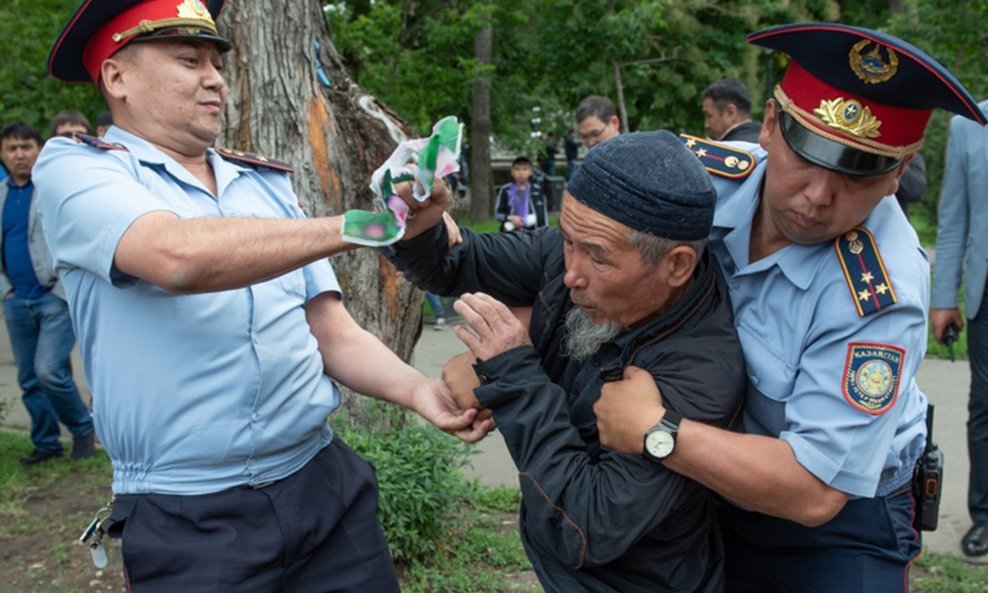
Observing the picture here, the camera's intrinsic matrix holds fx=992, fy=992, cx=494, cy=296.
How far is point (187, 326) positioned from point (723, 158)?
1319 millimetres

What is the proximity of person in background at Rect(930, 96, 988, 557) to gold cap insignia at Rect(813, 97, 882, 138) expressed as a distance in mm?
2762

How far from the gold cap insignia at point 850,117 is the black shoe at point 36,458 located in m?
5.67

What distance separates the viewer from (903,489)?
239cm

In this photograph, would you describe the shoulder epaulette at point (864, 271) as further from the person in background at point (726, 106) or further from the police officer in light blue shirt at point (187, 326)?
the person in background at point (726, 106)

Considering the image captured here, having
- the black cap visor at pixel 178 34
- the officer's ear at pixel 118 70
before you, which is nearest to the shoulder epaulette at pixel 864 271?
the black cap visor at pixel 178 34

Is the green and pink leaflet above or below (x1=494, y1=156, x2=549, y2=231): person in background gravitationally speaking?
above

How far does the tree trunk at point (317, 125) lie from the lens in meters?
4.46

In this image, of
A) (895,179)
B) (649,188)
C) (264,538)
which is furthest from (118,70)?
(895,179)

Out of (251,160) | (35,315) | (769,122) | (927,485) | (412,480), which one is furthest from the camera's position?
(35,315)

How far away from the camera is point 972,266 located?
14.8ft

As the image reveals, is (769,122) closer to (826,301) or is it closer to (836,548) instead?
(826,301)

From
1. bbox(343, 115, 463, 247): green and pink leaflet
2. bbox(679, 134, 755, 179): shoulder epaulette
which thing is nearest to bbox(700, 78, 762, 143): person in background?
bbox(679, 134, 755, 179): shoulder epaulette

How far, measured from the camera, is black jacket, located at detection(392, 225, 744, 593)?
6.34 ft

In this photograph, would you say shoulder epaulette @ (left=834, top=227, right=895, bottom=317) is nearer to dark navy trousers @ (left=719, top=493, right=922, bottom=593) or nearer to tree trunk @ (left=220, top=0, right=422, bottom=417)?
dark navy trousers @ (left=719, top=493, right=922, bottom=593)
